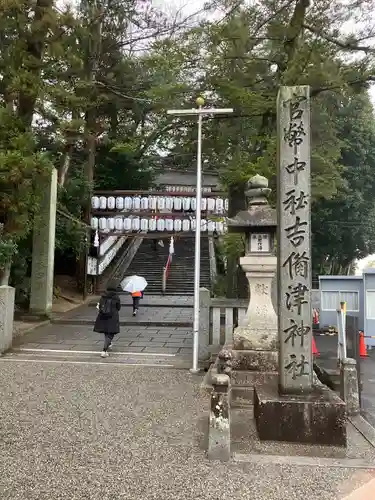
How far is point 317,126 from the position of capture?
998cm

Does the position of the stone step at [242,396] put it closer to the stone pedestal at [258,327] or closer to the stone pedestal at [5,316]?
the stone pedestal at [258,327]

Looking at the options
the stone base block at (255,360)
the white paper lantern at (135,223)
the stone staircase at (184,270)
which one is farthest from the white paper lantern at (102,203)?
the stone base block at (255,360)

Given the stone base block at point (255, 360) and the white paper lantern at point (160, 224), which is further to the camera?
the white paper lantern at point (160, 224)

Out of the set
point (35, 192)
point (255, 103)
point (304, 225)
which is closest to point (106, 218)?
point (35, 192)

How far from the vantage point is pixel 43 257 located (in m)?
12.2

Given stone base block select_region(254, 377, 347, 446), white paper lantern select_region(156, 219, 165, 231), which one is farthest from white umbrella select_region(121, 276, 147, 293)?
stone base block select_region(254, 377, 347, 446)

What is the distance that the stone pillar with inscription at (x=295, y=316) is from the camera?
168 inches

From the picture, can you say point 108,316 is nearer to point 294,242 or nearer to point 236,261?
point 236,261

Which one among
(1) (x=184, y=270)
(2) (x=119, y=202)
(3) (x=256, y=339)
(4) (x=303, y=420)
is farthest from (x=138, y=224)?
(4) (x=303, y=420)

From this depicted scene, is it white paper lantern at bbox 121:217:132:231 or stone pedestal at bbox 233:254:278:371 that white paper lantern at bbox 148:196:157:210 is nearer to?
white paper lantern at bbox 121:217:132:231

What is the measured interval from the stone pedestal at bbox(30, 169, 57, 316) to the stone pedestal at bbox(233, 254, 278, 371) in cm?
747

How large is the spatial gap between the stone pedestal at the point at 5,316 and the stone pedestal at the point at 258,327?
186 inches

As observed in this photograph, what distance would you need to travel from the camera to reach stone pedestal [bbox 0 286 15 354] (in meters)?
8.26

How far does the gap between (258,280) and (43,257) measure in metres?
7.73
